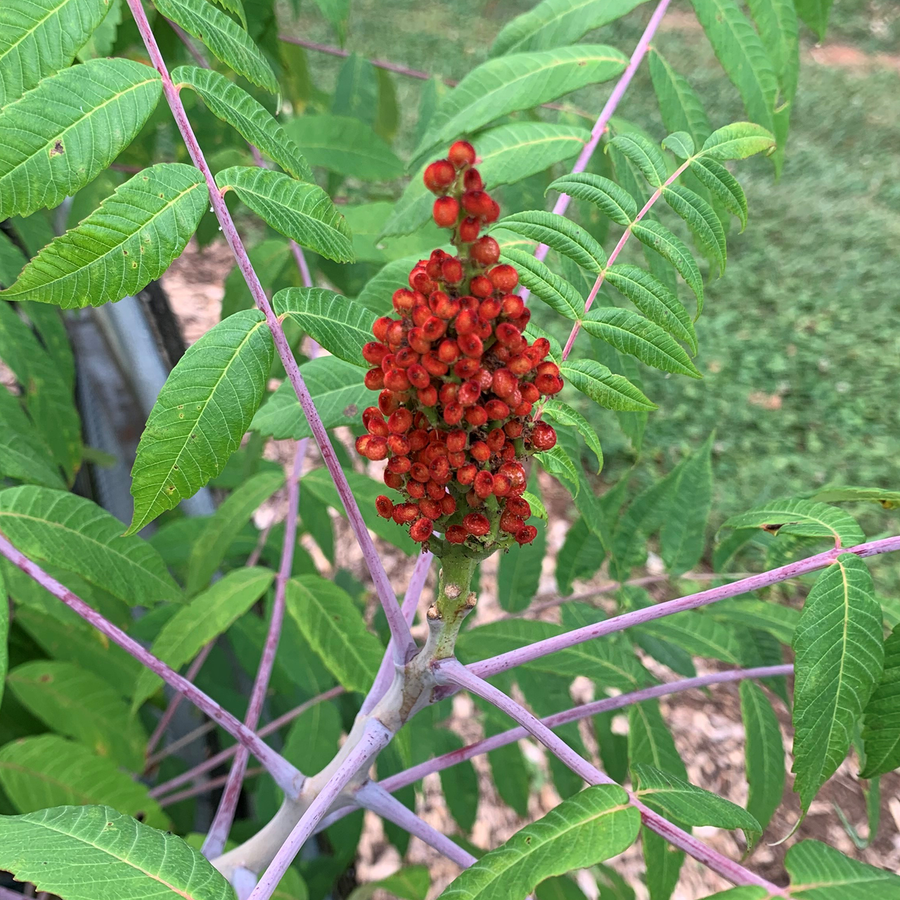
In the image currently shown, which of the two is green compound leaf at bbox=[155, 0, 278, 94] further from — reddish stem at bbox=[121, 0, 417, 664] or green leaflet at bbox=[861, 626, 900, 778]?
green leaflet at bbox=[861, 626, 900, 778]

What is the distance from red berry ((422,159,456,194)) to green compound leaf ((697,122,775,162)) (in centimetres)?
49

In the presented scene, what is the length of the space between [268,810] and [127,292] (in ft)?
4.46

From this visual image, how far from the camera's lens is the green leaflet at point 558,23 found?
50.1 inches

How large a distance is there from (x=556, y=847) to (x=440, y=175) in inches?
22.8

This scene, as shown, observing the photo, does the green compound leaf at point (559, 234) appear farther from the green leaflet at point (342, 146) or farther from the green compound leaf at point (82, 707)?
the green compound leaf at point (82, 707)

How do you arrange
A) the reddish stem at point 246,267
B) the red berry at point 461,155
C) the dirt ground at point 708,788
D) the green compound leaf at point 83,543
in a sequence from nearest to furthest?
the red berry at point 461,155 → the reddish stem at point 246,267 → the green compound leaf at point 83,543 → the dirt ground at point 708,788

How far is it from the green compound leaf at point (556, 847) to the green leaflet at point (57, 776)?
2.65 ft

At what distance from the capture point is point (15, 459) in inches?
44.9

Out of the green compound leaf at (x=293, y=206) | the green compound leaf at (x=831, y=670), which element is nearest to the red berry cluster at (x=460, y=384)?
the green compound leaf at (x=293, y=206)

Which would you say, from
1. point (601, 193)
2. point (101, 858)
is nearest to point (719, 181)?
point (601, 193)

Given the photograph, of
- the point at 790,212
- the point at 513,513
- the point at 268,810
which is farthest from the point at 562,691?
the point at 790,212

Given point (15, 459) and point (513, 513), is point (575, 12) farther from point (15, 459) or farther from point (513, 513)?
point (15, 459)

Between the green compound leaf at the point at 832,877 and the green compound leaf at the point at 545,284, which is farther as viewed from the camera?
the green compound leaf at the point at 545,284

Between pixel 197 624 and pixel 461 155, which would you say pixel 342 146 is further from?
pixel 461 155
